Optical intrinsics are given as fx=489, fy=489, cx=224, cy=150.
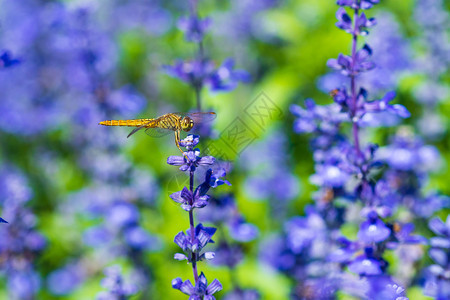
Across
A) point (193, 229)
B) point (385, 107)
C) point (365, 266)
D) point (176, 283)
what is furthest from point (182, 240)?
point (385, 107)

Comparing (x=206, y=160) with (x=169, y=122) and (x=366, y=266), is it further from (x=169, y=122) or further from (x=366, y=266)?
(x=366, y=266)

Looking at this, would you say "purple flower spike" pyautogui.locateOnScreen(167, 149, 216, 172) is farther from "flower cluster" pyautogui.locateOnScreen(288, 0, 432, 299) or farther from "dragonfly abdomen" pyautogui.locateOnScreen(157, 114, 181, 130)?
"flower cluster" pyautogui.locateOnScreen(288, 0, 432, 299)

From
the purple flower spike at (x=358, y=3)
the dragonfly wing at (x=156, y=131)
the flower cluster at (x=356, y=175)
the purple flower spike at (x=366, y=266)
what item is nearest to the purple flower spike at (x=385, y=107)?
the flower cluster at (x=356, y=175)

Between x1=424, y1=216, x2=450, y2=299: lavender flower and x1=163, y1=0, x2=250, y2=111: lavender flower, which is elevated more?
x1=163, y1=0, x2=250, y2=111: lavender flower

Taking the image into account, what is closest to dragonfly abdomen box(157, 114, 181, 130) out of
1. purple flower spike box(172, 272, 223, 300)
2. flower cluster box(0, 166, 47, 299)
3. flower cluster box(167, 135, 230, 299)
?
flower cluster box(167, 135, 230, 299)

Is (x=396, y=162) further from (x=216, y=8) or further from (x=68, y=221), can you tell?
(x=216, y=8)

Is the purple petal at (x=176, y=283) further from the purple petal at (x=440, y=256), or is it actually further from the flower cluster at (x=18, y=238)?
the flower cluster at (x=18, y=238)

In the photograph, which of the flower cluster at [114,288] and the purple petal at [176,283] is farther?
the flower cluster at [114,288]
